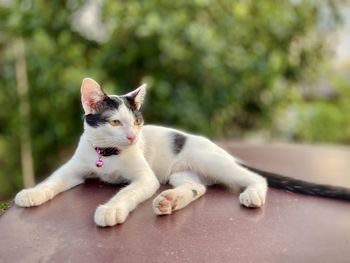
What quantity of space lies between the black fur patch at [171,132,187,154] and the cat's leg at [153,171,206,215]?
49mm

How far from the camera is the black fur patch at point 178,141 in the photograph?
1091 millimetres

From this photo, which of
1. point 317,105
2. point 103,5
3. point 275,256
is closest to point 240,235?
point 275,256

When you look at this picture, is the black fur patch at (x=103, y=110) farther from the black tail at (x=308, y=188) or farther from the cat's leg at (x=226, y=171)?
the black tail at (x=308, y=188)

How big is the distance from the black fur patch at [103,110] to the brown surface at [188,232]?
17 centimetres

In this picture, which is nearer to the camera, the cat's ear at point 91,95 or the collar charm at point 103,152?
the cat's ear at point 91,95

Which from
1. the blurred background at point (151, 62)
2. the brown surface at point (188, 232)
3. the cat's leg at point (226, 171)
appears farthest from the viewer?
the blurred background at point (151, 62)

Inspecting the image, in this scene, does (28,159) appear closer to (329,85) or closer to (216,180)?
(216,180)

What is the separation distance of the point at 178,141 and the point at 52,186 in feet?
0.88

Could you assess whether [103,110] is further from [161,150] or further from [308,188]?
[308,188]

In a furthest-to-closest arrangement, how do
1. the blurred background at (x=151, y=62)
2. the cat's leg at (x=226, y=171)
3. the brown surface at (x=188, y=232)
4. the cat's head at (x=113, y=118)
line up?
the blurred background at (x=151, y=62)
the cat's leg at (x=226, y=171)
the cat's head at (x=113, y=118)
the brown surface at (x=188, y=232)

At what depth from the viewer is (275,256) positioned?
0.81m

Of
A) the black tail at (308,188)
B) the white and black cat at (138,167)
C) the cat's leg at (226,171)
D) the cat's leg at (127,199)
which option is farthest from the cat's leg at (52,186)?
the black tail at (308,188)

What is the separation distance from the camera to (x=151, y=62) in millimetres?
2518

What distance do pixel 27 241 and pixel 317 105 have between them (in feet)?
9.68
